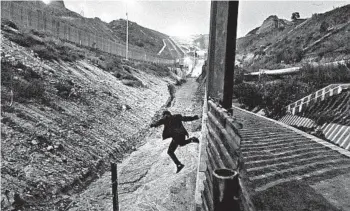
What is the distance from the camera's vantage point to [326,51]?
23.3 m

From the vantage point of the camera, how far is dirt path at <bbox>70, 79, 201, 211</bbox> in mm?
6246

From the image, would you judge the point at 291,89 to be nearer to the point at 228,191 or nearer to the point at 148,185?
the point at 148,185

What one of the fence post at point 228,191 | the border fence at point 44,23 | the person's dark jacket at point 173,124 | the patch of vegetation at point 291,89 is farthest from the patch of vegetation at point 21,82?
the border fence at point 44,23

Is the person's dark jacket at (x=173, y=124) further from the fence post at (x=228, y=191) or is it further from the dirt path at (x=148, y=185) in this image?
the fence post at (x=228, y=191)

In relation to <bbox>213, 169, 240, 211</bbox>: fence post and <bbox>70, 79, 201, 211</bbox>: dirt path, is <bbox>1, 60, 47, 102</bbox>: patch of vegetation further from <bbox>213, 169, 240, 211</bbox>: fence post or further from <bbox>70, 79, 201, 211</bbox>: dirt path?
<bbox>213, 169, 240, 211</bbox>: fence post

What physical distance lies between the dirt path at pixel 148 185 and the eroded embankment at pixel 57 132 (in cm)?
42

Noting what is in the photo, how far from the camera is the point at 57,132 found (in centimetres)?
816

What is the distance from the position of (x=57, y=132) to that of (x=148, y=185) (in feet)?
10.1

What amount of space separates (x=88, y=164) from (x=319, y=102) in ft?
29.7

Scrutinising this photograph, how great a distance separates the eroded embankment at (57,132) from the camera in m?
5.93

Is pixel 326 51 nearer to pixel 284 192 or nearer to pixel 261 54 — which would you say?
pixel 261 54

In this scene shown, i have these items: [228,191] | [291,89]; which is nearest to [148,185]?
[228,191]

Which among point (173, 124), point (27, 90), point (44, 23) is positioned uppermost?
point (44, 23)

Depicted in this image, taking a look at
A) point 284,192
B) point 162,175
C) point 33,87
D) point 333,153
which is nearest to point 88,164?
point 162,175
